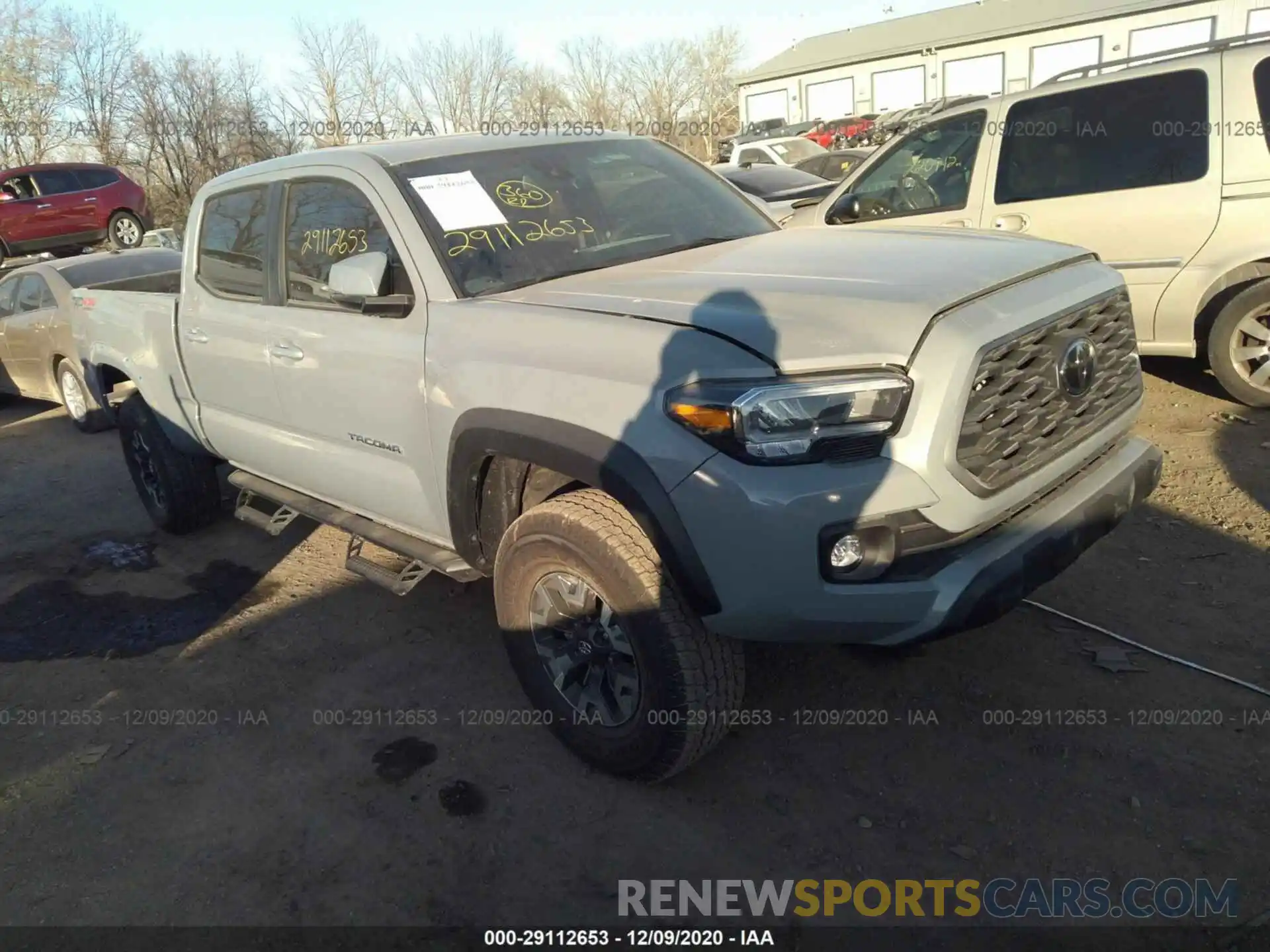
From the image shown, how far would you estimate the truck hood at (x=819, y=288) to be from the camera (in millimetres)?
2449

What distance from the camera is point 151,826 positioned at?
3.11 m

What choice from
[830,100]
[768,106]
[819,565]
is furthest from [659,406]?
[768,106]

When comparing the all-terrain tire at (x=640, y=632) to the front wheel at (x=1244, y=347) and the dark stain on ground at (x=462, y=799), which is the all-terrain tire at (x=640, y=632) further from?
the front wheel at (x=1244, y=347)

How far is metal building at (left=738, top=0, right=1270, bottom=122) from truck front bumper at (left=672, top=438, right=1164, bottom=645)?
35.8 metres

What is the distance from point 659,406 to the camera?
8.18ft

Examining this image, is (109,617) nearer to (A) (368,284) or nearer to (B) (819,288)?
(A) (368,284)

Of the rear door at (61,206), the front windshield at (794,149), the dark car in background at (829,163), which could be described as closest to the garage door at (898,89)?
the front windshield at (794,149)

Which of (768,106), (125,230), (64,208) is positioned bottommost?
(125,230)

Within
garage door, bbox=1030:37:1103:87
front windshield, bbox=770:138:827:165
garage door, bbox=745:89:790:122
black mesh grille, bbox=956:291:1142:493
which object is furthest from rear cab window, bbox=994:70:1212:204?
garage door, bbox=745:89:790:122

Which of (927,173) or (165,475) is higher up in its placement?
(927,173)

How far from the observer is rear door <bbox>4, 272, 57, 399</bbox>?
8.79 metres

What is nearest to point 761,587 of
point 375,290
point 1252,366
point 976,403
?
point 976,403

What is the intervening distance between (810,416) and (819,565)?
1.23ft
